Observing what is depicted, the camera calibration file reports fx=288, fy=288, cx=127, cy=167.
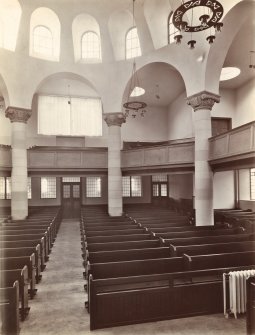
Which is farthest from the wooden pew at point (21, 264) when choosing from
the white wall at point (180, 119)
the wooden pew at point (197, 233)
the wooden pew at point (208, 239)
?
the white wall at point (180, 119)

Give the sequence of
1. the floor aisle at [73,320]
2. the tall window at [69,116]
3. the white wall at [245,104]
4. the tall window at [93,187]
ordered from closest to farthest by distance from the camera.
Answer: the floor aisle at [73,320]
the white wall at [245,104]
the tall window at [69,116]
the tall window at [93,187]

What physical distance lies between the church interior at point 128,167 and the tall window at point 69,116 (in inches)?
4.2

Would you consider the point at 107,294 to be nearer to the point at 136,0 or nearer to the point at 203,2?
the point at 203,2

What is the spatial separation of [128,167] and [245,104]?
8.34m

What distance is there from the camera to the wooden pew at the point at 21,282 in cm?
612

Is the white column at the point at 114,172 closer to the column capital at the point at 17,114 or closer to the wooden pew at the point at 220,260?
the column capital at the point at 17,114

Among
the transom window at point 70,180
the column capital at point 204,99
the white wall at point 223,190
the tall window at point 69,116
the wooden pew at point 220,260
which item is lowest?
the wooden pew at point 220,260

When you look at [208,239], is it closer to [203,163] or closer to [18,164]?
[203,163]

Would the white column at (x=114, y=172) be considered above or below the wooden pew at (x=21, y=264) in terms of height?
above

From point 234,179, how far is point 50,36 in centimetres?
1491

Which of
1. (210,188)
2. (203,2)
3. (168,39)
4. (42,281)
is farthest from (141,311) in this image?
(168,39)

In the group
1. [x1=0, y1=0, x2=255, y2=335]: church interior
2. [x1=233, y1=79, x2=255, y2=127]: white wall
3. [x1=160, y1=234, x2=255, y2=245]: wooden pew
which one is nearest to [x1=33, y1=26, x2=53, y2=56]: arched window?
[x1=0, y1=0, x2=255, y2=335]: church interior

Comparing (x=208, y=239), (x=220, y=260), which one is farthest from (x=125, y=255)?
(x=208, y=239)

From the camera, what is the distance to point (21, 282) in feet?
20.1
